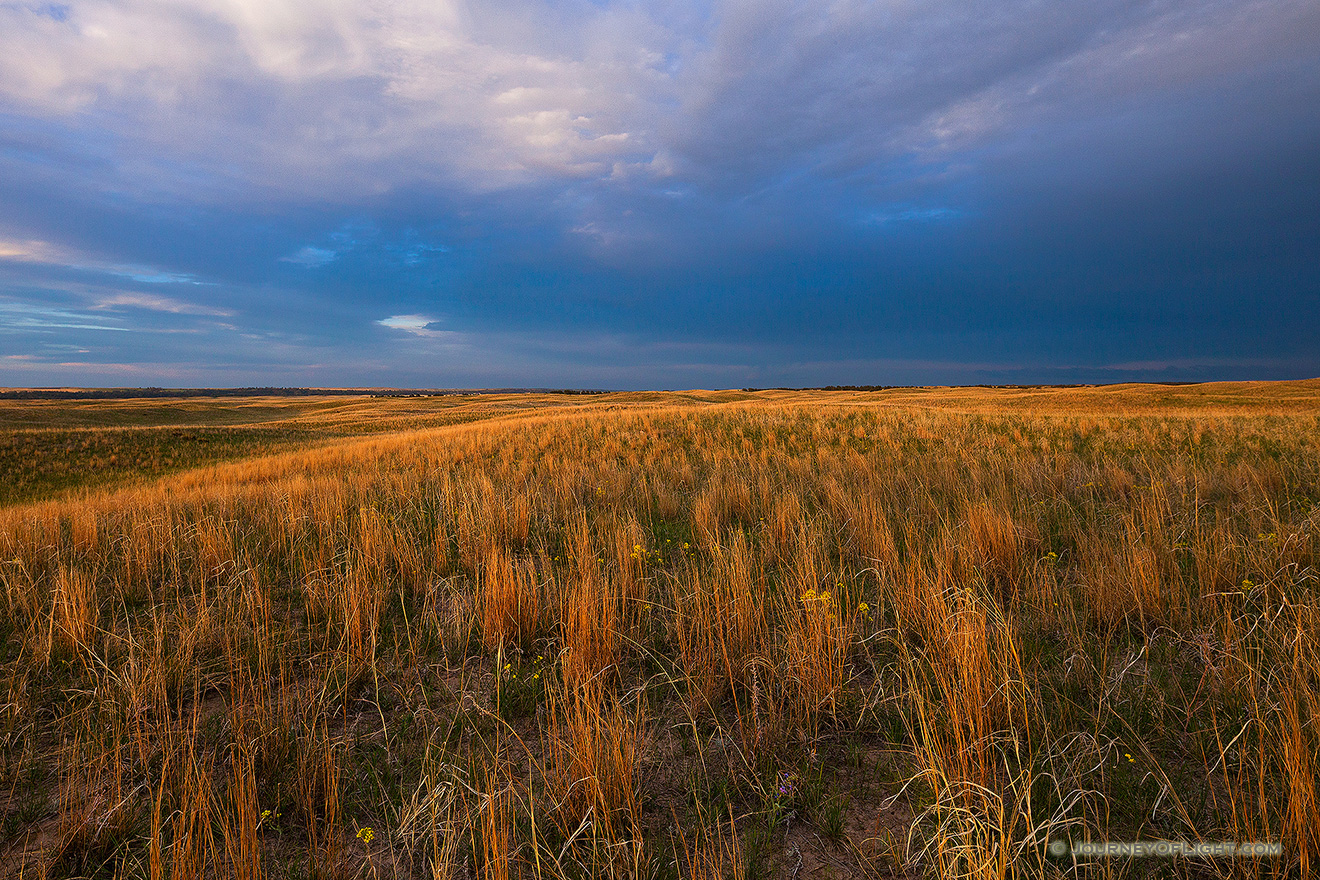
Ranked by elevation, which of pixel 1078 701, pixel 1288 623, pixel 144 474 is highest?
pixel 1288 623

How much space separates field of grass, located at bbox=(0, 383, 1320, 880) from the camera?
175 cm

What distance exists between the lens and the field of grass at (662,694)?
1.75 metres

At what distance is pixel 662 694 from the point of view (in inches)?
105

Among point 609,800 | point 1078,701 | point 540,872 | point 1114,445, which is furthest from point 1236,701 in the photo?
point 1114,445

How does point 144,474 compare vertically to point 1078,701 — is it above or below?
below

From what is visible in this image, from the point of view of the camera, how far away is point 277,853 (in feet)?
6.00

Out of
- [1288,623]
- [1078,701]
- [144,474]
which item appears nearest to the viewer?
[1078,701]

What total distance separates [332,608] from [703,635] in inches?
98.8

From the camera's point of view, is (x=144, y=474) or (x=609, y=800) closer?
(x=609, y=800)

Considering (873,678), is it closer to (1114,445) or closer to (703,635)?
(703,635)

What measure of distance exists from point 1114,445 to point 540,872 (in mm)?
13093

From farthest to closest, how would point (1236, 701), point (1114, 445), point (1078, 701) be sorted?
point (1114, 445) → point (1078, 701) → point (1236, 701)

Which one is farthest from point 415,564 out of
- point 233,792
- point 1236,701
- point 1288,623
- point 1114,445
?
point 1114,445

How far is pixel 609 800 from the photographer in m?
1.86
